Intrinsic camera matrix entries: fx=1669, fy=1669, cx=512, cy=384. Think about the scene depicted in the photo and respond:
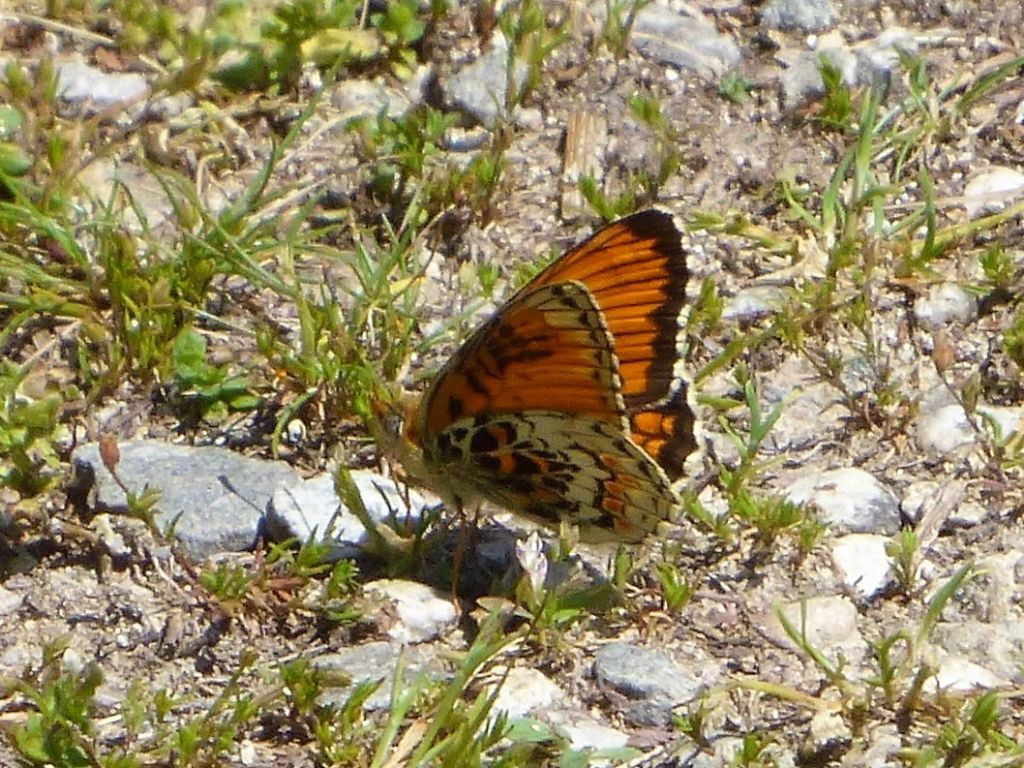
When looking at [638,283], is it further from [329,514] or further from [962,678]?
[962,678]

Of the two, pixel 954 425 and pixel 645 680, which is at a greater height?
pixel 954 425

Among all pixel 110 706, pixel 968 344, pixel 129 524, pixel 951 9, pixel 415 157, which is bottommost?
pixel 110 706

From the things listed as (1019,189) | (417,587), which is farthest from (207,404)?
(1019,189)

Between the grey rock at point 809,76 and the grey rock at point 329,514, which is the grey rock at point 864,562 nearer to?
the grey rock at point 329,514

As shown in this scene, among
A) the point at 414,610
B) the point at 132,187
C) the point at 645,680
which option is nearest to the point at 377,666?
the point at 414,610

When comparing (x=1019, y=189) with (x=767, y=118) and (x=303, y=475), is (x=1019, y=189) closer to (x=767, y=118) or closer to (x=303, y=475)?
(x=767, y=118)

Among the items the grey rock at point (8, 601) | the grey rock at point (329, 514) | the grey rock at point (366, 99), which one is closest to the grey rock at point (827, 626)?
the grey rock at point (329, 514)

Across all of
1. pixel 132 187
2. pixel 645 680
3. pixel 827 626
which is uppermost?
pixel 132 187
